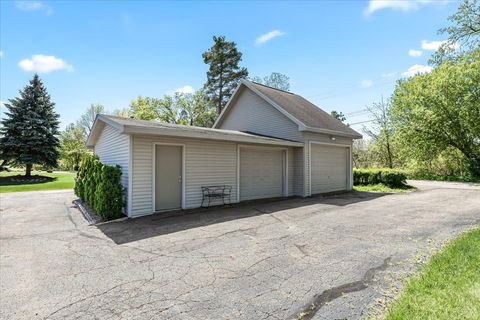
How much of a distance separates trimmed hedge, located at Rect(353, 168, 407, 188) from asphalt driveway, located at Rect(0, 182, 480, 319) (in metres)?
7.20

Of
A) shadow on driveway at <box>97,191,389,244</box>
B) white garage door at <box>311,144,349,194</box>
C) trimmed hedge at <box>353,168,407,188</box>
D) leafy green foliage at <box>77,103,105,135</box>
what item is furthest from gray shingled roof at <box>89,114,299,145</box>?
leafy green foliage at <box>77,103,105,135</box>

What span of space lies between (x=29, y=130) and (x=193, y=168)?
20.9 metres

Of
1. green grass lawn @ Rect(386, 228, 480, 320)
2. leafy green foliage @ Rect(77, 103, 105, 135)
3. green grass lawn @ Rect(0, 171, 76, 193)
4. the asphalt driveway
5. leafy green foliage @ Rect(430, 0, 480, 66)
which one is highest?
leafy green foliage @ Rect(77, 103, 105, 135)

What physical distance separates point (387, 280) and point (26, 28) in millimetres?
12165

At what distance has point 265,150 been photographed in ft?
38.5

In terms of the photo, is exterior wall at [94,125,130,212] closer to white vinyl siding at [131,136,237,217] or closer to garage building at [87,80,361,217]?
garage building at [87,80,361,217]

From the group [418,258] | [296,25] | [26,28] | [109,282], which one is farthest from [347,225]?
[26,28]

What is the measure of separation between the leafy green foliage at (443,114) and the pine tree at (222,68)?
53.5 feet

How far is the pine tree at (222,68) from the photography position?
29203mm

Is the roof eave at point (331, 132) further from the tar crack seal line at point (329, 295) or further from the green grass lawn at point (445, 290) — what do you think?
the tar crack seal line at point (329, 295)

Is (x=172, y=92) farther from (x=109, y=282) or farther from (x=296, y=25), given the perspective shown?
(x=109, y=282)

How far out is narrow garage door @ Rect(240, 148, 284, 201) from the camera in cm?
1100

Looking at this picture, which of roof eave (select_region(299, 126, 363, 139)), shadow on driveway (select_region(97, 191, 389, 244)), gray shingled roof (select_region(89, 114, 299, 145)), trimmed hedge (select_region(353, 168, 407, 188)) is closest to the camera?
shadow on driveway (select_region(97, 191, 389, 244))

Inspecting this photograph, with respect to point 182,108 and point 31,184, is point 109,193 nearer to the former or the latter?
point 31,184
